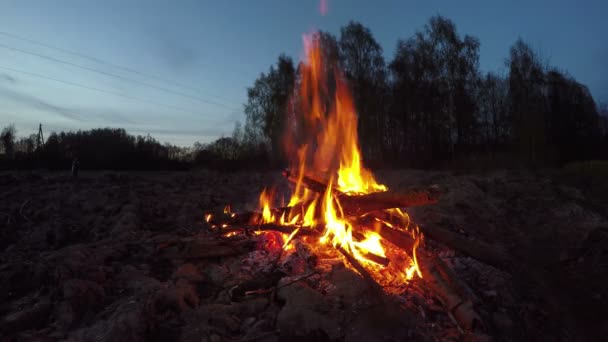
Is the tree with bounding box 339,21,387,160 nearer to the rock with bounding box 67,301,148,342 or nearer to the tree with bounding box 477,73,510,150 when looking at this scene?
the tree with bounding box 477,73,510,150

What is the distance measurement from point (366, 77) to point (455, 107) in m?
6.27

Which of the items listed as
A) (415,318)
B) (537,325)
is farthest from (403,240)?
(537,325)

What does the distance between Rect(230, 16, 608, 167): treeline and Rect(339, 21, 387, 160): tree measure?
2.7 inches

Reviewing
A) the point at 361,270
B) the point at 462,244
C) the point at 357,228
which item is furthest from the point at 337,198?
the point at 462,244

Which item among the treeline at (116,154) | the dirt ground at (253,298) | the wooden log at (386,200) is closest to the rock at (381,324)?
the dirt ground at (253,298)

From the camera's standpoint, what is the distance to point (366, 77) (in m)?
23.3

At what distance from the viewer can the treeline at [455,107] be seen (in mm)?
18266

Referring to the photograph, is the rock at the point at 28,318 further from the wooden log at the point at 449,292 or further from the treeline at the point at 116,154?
the treeline at the point at 116,154

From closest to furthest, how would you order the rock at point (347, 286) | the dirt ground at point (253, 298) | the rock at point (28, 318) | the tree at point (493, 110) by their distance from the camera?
the dirt ground at point (253, 298), the rock at point (28, 318), the rock at point (347, 286), the tree at point (493, 110)

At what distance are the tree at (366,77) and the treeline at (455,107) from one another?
0.07 meters

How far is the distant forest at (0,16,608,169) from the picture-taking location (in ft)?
60.3

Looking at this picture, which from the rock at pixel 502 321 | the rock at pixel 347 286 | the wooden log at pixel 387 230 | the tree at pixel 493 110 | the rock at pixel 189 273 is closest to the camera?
the rock at pixel 502 321

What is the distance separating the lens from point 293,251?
417 centimetres

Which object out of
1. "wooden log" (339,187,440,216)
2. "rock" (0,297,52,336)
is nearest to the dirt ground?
"rock" (0,297,52,336)
